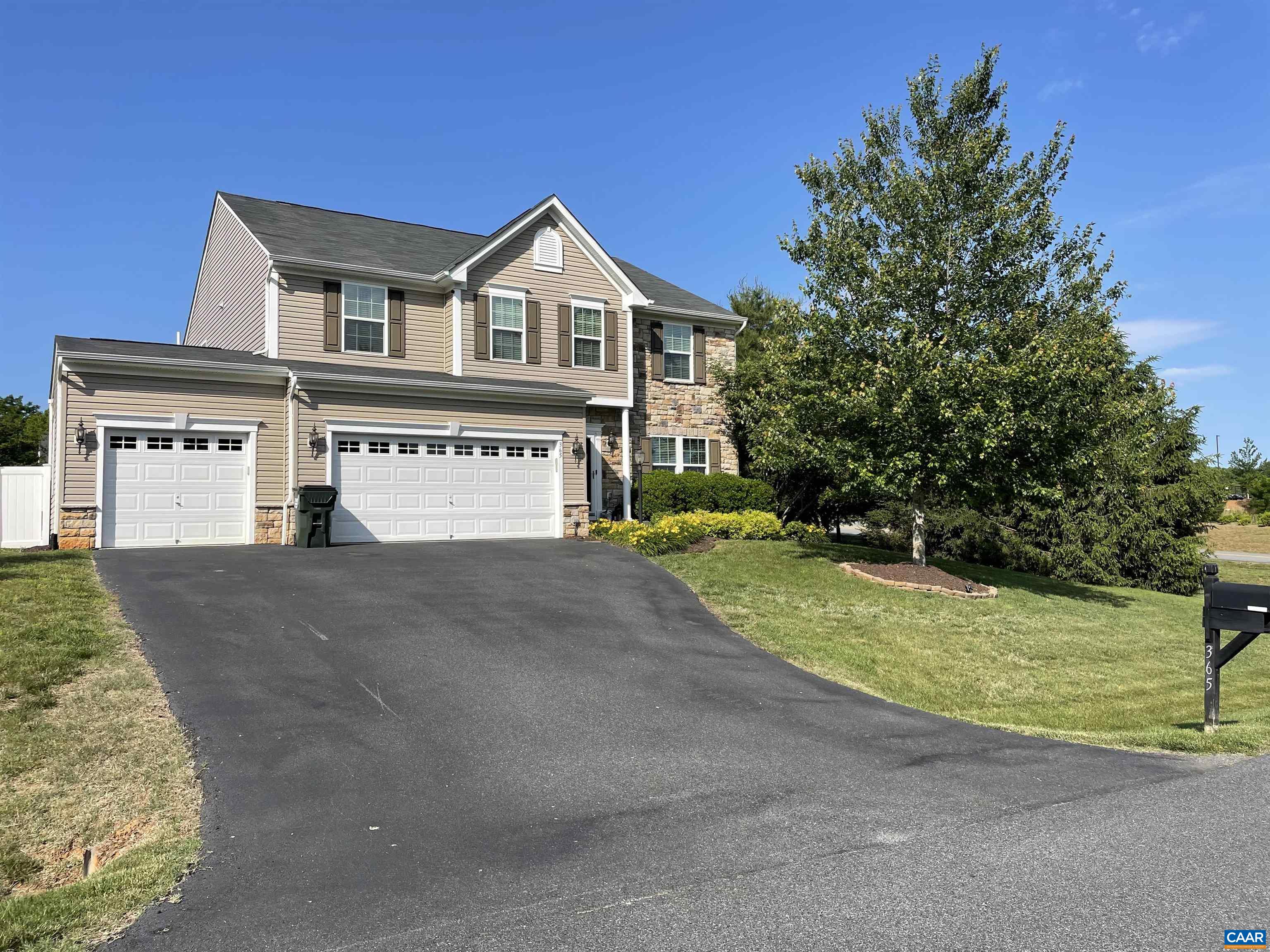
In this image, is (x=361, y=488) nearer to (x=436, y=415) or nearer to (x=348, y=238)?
(x=436, y=415)

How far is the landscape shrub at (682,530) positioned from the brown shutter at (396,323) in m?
6.18

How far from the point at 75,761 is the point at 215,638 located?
9.99 ft

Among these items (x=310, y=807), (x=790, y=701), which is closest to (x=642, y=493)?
(x=790, y=701)

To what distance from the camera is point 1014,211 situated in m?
15.8

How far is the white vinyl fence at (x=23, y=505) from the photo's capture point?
1716 cm

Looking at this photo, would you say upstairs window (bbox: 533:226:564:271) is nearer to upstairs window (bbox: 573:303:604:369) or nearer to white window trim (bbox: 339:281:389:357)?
upstairs window (bbox: 573:303:604:369)

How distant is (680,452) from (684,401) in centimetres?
145

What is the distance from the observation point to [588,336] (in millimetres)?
21609

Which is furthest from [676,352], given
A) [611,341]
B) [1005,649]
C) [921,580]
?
[1005,649]

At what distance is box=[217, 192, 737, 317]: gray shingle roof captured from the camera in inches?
761

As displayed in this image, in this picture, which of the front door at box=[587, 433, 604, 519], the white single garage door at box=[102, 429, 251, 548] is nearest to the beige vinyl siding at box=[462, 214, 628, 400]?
the front door at box=[587, 433, 604, 519]

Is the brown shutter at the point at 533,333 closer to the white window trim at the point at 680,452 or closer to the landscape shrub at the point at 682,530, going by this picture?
the white window trim at the point at 680,452

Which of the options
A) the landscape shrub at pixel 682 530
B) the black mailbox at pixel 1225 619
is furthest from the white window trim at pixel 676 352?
the black mailbox at pixel 1225 619

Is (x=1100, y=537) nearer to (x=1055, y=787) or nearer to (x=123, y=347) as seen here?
(x=1055, y=787)
